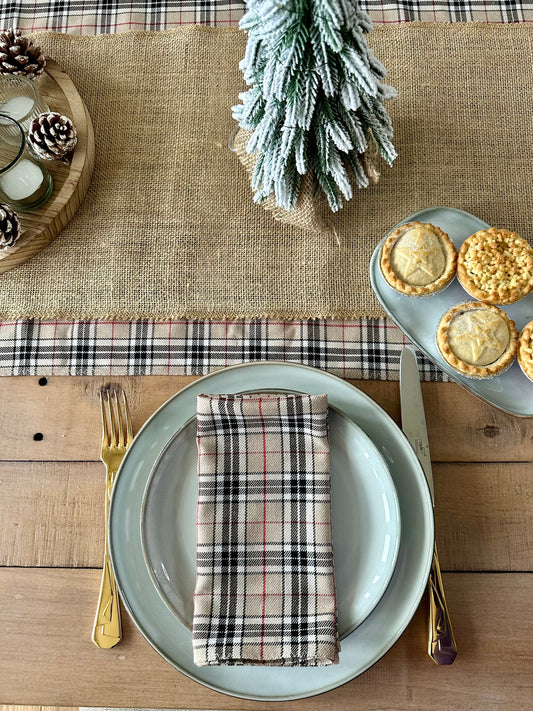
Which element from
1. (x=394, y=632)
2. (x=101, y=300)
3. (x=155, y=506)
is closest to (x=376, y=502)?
(x=394, y=632)

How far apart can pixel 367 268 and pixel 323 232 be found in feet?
0.34

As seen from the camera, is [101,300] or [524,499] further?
[101,300]

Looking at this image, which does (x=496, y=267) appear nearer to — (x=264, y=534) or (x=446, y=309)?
(x=446, y=309)

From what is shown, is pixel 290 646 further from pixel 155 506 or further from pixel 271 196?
pixel 271 196

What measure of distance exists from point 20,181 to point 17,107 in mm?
141

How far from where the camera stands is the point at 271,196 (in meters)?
0.94

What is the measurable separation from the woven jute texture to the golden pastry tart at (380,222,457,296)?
88mm

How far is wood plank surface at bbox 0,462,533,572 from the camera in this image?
0.88 metres

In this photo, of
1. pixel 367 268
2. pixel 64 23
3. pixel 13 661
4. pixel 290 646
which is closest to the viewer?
pixel 290 646

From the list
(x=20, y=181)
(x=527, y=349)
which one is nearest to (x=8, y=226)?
(x=20, y=181)

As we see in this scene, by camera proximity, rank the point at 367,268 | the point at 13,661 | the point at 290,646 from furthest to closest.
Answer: the point at 367,268, the point at 13,661, the point at 290,646

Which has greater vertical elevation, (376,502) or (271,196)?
(271,196)

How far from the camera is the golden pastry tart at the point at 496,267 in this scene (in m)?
0.88

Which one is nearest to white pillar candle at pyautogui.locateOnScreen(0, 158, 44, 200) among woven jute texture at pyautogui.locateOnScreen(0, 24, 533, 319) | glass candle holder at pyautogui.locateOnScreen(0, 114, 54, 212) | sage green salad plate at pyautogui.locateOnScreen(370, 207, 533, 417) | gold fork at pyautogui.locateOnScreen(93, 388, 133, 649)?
glass candle holder at pyautogui.locateOnScreen(0, 114, 54, 212)
